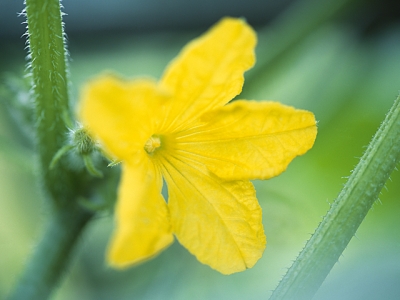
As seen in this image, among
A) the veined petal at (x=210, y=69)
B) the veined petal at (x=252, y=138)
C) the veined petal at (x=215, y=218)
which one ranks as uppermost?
the veined petal at (x=210, y=69)

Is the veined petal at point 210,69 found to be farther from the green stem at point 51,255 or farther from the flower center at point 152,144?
the green stem at point 51,255

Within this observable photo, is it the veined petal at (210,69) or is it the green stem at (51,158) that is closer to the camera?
the veined petal at (210,69)

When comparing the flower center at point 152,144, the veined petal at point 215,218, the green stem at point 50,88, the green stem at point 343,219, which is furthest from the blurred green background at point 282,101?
the flower center at point 152,144

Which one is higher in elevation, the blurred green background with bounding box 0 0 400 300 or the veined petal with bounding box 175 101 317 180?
the veined petal with bounding box 175 101 317 180

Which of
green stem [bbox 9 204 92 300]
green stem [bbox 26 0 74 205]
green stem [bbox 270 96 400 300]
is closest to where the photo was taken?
green stem [bbox 270 96 400 300]

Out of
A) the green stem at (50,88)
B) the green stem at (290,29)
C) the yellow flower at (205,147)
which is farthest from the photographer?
the green stem at (290,29)

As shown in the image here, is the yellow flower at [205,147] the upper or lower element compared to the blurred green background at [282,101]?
upper

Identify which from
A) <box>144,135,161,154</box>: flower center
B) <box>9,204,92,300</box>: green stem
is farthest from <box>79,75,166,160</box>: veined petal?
<box>9,204,92,300</box>: green stem

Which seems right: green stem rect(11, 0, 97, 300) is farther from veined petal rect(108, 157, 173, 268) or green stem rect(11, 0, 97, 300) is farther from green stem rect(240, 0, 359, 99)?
green stem rect(240, 0, 359, 99)
